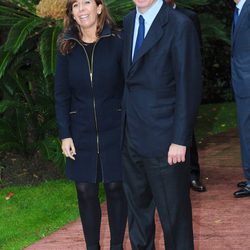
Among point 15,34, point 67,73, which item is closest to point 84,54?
point 67,73

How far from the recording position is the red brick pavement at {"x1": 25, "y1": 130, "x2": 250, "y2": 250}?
5.40 m

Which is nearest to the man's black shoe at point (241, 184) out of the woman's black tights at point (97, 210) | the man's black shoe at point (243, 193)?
the man's black shoe at point (243, 193)

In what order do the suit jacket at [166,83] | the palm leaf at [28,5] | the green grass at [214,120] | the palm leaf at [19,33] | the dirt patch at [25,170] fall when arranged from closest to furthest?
the suit jacket at [166,83]
the palm leaf at [19,33]
the palm leaf at [28,5]
the dirt patch at [25,170]
the green grass at [214,120]

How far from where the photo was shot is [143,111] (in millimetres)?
3838

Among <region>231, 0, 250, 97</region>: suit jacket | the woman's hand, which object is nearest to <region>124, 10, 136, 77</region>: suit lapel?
the woman's hand

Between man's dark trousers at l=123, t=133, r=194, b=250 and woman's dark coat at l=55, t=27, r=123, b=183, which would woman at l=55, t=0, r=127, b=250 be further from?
man's dark trousers at l=123, t=133, r=194, b=250

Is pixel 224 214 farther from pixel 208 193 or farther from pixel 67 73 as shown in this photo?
pixel 67 73

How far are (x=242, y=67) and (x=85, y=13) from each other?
2372mm

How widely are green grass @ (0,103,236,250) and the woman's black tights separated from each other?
1161 mm

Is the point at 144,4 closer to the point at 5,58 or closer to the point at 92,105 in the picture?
the point at 92,105

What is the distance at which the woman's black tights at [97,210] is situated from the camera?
4.65m

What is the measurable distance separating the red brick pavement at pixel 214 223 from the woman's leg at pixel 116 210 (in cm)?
54

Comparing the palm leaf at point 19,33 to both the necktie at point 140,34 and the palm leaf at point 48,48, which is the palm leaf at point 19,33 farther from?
the necktie at point 140,34

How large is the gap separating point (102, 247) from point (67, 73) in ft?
5.21
